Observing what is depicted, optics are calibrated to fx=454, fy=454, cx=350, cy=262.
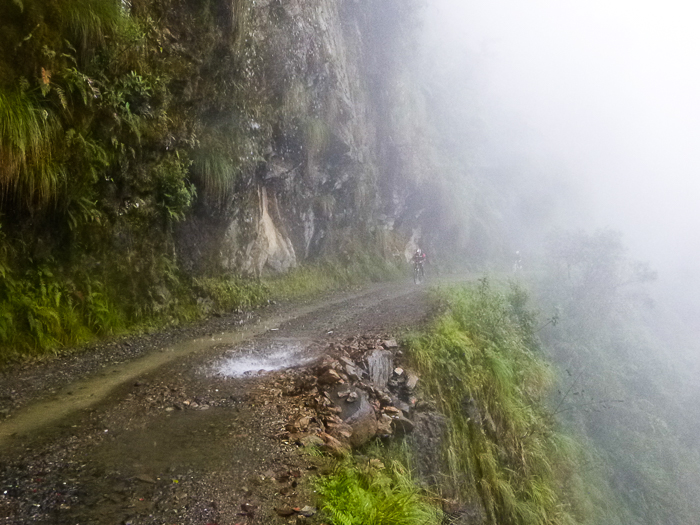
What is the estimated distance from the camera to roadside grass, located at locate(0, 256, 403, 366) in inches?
292

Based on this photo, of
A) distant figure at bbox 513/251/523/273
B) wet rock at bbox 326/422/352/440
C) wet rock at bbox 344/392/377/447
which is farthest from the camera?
distant figure at bbox 513/251/523/273

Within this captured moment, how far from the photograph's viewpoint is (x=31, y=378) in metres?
6.73

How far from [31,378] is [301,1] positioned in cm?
1538

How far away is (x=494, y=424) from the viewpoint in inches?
370

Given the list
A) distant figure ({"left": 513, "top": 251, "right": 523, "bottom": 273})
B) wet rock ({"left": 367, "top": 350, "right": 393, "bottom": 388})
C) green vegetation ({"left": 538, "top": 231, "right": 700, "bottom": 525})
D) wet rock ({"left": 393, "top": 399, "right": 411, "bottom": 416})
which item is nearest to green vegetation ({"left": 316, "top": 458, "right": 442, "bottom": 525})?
wet rock ({"left": 393, "top": 399, "right": 411, "bottom": 416})

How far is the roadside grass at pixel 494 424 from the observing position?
8.03 m

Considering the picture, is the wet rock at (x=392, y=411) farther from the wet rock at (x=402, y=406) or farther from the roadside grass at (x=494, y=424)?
the roadside grass at (x=494, y=424)

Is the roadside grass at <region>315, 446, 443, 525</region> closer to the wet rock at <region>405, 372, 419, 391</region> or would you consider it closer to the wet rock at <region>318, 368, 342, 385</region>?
the wet rock at <region>318, 368, 342, 385</region>

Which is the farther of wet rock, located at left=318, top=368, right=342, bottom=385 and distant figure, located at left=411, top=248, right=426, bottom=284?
distant figure, located at left=411, top=248, right=426, bottom=284

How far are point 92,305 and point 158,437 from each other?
174 inches

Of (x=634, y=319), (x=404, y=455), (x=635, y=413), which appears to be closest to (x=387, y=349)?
(x=404, y=455)

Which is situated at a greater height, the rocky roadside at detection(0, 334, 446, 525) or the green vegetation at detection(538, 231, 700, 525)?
the rocky roadside at detection(0, 334, 446, 525)

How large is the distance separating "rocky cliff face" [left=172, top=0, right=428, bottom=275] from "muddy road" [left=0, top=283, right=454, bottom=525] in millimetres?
4425

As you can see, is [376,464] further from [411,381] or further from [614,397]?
[614,397]
